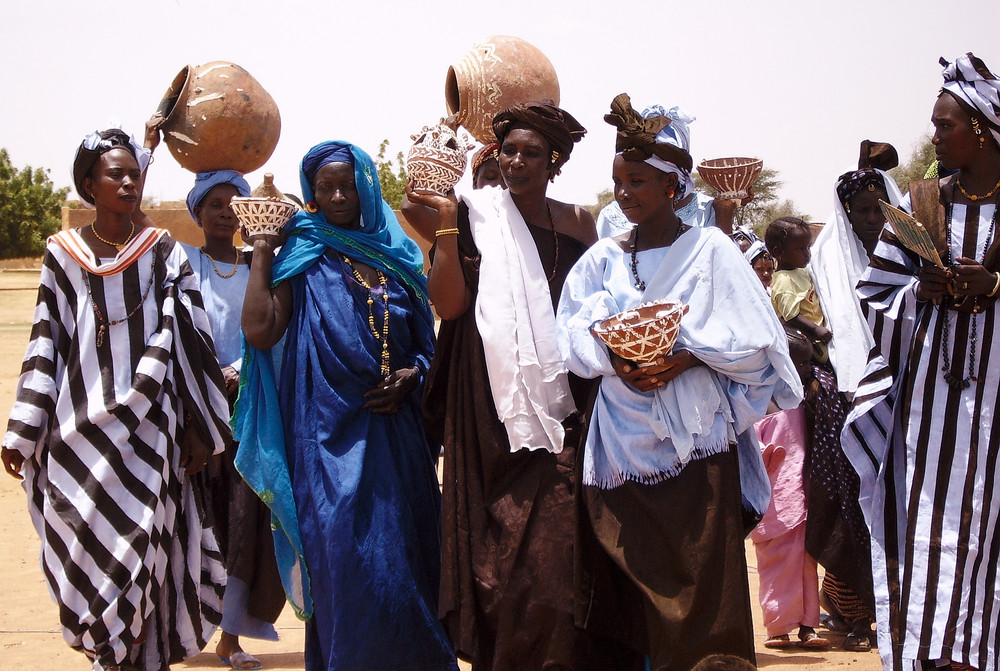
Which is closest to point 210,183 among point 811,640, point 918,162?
point 811,640

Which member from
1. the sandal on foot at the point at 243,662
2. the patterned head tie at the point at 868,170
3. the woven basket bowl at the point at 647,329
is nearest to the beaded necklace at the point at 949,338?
the woven basket bowl at the point at 647,329

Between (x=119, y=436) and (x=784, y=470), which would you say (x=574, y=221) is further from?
(x=784, y=470)

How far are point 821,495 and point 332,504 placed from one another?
292 centimetres

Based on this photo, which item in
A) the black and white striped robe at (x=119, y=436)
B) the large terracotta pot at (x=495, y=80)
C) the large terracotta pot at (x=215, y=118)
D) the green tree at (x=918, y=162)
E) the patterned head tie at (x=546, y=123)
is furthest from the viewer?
the green tree at (x=918, y=162)

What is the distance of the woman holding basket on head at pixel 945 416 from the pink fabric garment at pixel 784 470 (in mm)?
1702

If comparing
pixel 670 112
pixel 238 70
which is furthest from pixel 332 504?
pixel 238 70

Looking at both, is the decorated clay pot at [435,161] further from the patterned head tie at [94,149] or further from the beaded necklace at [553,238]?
the patterned head tie at [94,149]

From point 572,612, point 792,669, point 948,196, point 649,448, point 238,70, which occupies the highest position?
point 238,70

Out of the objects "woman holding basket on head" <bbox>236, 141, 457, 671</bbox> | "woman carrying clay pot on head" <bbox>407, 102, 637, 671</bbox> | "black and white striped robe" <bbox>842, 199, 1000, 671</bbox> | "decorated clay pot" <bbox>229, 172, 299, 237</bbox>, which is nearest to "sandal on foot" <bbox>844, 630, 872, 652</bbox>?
"black and white striped robe" <bbox>842, 199, 1000, 671</bbox>

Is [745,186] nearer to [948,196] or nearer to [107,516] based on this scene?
[948,196]

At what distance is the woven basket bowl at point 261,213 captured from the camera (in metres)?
5.23

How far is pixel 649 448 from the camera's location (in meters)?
4.43

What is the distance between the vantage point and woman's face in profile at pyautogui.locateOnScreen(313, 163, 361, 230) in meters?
5.33

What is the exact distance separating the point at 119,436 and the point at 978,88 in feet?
13.3
